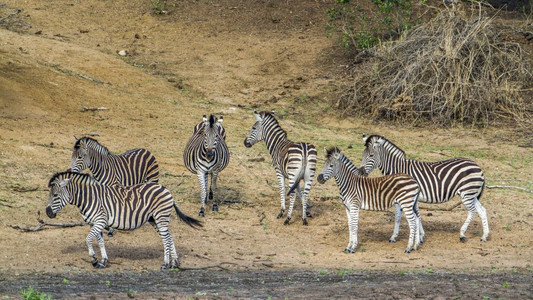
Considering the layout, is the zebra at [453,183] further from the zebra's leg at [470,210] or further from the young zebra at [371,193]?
the young zebra at [371,193]

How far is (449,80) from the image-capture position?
22312 millimetres

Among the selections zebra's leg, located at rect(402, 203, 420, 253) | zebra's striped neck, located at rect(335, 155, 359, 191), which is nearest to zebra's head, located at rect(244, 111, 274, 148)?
zebra's striped neck, located at rect(335, 155, 359, 191)

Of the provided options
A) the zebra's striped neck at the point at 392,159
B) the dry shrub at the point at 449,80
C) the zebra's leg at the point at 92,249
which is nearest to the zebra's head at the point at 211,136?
the zebra's striped neck at the point at 392,159

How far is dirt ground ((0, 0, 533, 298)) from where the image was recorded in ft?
40.7

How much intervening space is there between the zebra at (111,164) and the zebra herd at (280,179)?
18mm

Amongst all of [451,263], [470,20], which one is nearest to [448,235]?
[451,263]

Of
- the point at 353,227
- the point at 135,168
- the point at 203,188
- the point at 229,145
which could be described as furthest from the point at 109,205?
the point at 229,145

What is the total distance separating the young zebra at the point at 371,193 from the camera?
13805 millimetres

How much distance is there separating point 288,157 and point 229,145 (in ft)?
14.3

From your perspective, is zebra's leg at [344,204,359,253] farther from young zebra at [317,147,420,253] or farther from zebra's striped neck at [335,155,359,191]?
zebra's striped neck at [335,155,359,191]

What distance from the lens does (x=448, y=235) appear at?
1497 cm

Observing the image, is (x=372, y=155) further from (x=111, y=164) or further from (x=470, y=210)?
(x=111, y=164)

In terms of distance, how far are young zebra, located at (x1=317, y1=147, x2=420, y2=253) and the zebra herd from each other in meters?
0.02

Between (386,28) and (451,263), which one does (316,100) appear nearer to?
(386,28)
